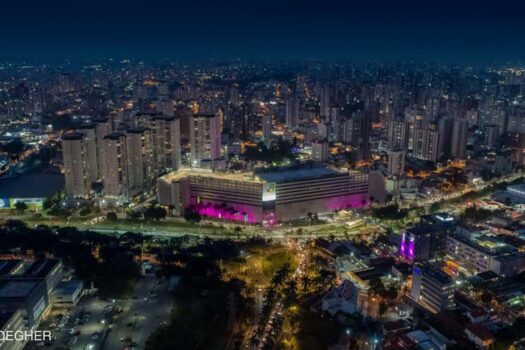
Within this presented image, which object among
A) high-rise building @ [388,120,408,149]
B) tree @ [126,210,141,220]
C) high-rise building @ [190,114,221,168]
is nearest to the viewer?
tree @ [126,210,141,220]

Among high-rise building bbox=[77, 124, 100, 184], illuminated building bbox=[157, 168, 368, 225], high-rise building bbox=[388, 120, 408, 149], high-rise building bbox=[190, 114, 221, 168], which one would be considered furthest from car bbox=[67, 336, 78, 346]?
high-rise building bbox=[388, 120, 408, 149]

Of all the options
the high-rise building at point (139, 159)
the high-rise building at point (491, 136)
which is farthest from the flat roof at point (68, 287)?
the high-rise building at point (491, 136)

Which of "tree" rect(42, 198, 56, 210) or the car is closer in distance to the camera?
the car

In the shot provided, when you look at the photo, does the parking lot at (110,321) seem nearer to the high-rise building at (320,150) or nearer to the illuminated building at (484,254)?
the illuminated building at (484,254)

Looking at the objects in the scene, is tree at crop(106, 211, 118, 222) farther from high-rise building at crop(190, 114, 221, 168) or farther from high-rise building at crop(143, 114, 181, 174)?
high-rise building at crop(190, 114, 221, 168)

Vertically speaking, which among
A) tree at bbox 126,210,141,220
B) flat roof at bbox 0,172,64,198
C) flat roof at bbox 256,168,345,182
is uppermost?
flat roof at bbox 256,168,345,182

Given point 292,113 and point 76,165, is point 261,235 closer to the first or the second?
point 76,165
